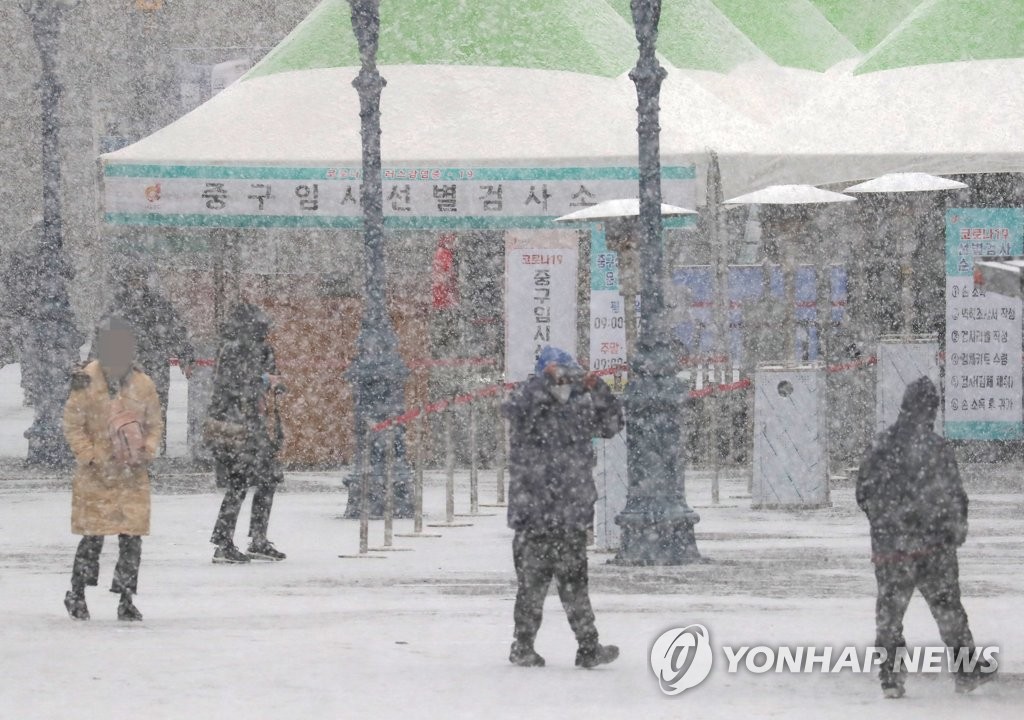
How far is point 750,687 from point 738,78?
20.4 metres

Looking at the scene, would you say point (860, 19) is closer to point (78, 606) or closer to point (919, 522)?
point (78, 606)

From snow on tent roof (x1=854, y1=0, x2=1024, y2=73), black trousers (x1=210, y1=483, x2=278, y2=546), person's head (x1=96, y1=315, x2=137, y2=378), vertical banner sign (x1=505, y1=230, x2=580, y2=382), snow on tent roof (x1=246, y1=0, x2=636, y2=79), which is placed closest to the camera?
person's head (x1=96, y1=315, x2=137, y2=378)

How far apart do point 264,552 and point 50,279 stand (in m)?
8.79

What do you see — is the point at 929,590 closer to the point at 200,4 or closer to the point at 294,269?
the point at 294,269

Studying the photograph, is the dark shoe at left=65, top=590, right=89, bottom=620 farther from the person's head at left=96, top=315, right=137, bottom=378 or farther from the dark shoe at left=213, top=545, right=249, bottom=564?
the dark shoe at left=213, top=545, right=249, bottom=564

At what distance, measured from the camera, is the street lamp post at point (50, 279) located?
890 inches

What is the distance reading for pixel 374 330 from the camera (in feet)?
60.3

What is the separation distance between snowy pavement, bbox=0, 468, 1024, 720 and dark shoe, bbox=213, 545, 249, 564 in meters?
0.16

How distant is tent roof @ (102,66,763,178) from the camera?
22.2 metres

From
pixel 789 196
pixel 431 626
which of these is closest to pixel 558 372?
pixel 431 626

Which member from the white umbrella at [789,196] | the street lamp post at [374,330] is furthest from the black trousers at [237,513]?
the white umbrella at [789,196]

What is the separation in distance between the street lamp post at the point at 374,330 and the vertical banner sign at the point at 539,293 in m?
3.61

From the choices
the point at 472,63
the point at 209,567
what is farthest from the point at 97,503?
the point at 472,63

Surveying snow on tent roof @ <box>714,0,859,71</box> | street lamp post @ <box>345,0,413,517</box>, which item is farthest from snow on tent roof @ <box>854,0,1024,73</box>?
snow on tent roof @ <box>714,0,859,71</box>
